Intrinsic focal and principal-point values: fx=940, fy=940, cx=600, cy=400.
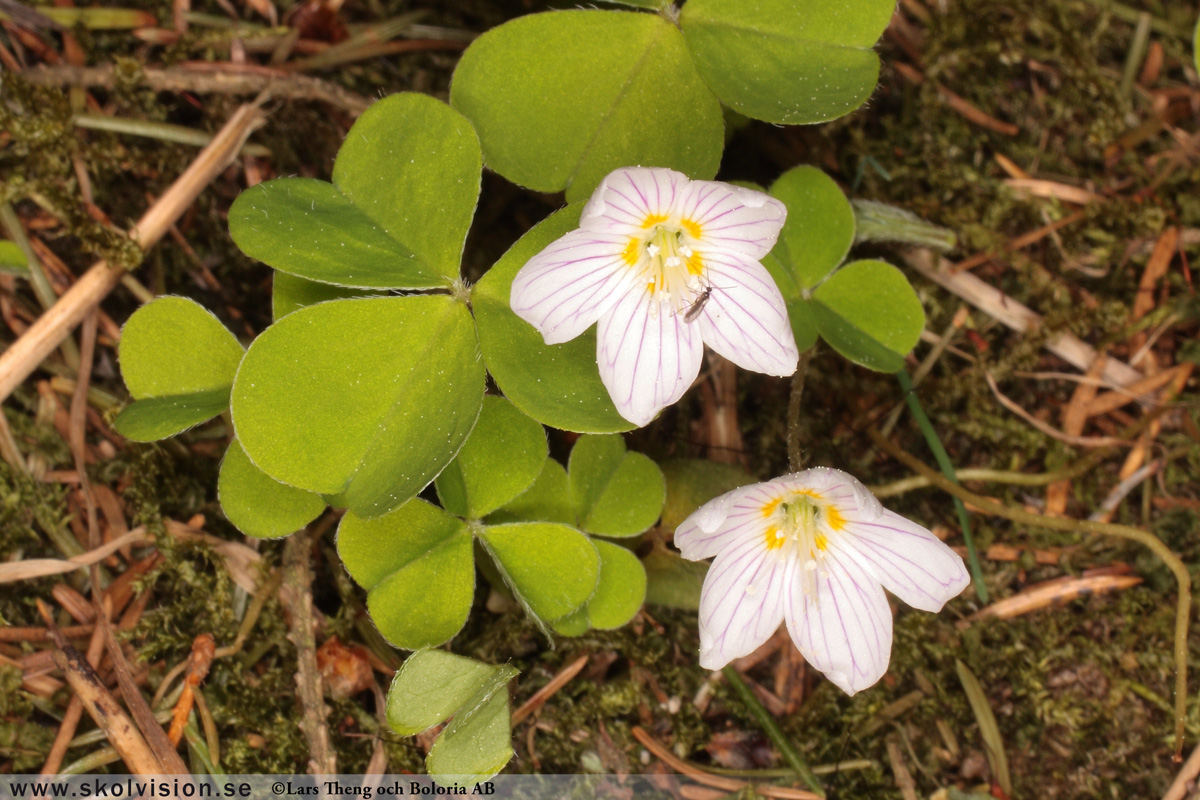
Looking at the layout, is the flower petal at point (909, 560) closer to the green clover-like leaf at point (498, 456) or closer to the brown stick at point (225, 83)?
the green clover-like leaf at point (498, 456)

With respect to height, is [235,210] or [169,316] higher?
[235,210]

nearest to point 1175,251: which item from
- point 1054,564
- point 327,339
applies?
point 1054,564

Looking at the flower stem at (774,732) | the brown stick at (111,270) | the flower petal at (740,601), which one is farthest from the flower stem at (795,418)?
the brown stick at (111,270)

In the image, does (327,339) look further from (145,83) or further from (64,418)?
(145,83)

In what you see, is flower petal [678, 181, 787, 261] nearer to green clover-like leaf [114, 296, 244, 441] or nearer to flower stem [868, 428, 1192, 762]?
flower stem [868, 428, 1192, 762]

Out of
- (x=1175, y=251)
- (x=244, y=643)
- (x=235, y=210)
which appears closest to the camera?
(x=235, y=210)

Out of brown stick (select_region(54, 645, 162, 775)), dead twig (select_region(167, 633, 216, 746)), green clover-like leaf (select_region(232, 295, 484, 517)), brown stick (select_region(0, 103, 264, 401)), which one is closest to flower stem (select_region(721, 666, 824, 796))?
green clover-like leaf (select_region(232, 295, 484, 517))

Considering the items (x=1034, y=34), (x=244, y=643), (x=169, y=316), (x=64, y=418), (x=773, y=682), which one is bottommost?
(x=773, y=682)
